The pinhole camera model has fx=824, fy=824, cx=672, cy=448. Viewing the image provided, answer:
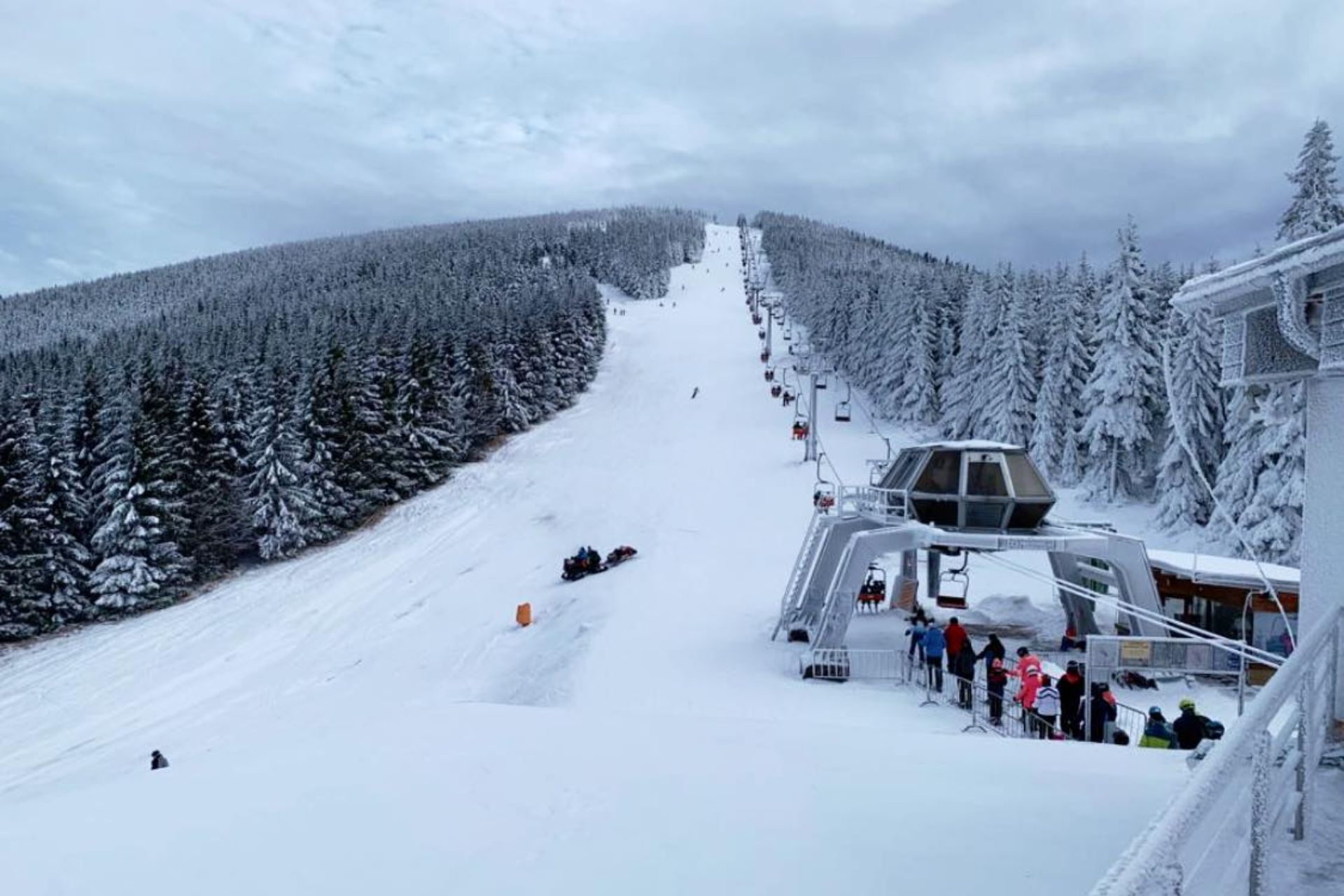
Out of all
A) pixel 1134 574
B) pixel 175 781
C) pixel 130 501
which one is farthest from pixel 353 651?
pixel 1134 574

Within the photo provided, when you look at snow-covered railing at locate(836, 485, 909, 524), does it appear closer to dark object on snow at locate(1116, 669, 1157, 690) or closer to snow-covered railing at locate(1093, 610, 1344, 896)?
dark object on snow at locate(1116, 669, 1157, 690)

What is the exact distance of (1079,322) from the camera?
150 ft

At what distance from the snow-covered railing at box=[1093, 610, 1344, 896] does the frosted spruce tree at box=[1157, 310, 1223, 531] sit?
36307 millimetres

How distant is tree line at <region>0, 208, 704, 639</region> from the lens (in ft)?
118

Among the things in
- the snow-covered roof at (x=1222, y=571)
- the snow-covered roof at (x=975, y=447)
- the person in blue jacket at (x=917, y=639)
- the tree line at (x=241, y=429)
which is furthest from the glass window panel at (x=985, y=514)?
the tree line at (x=241, y=429)

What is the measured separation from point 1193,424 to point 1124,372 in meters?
4.44

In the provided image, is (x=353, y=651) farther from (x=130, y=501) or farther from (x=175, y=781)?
(x=175, y=781)

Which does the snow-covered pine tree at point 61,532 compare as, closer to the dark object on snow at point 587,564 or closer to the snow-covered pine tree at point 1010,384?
the dark object on snow at point 587,564

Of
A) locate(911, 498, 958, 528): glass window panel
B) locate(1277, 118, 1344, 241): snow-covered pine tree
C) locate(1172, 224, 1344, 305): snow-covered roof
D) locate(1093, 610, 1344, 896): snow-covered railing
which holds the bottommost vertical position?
locate(911, 498, 958, 528): glass window panel

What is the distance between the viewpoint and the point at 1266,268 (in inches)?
203

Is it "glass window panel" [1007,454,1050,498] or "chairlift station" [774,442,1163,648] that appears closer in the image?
"chairlift station" [774,442,1163,648]

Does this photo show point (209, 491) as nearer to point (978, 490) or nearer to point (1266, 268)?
point (978, 490)

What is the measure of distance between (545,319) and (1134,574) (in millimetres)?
60018

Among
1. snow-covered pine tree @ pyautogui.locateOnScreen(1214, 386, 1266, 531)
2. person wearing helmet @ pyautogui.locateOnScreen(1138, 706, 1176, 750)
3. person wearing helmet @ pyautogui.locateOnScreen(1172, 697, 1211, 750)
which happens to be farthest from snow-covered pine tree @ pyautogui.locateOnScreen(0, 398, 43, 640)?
snow-covered pine tree @ pyautogui.locateOnScreen(1214, 386, 1266, 531)
